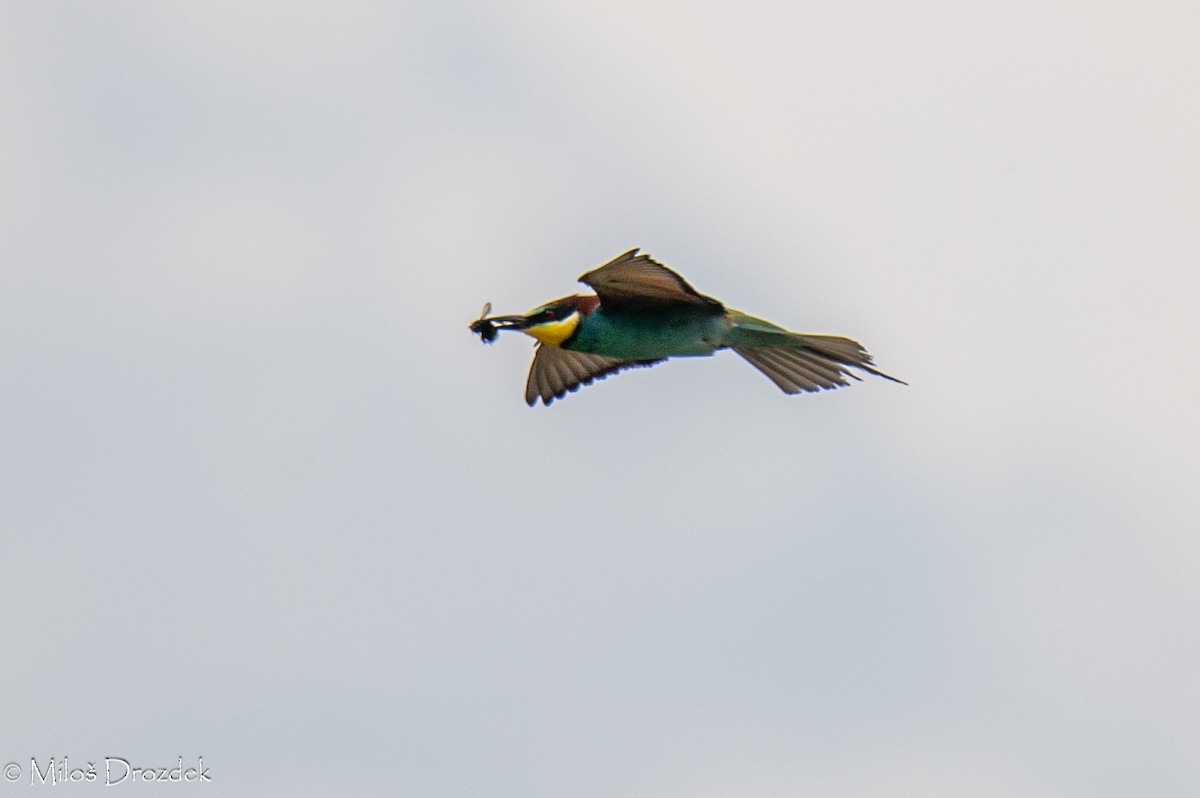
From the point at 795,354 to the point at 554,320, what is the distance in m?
0.84

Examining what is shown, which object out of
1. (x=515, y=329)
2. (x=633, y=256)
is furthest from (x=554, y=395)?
(x=633, y=256)

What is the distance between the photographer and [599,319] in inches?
287

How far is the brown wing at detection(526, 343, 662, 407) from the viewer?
8.17m

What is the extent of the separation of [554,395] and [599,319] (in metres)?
0.99

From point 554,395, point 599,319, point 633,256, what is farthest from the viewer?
point 554,395

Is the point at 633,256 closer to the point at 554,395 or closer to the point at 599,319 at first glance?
the point at 599,319

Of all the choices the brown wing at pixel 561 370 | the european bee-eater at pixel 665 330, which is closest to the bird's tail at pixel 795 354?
the european bee-eater at pixel 665 330

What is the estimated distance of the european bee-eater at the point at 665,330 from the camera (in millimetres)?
7070

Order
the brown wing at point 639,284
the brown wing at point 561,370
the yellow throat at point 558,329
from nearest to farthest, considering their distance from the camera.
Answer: the brown wing at point 639,284
the yellow throat at point 558,329
the brown wing at point 561,370

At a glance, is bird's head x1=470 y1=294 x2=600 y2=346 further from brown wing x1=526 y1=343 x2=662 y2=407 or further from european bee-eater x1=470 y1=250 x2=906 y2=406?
brown wing x1=526 y1=343 x2=662 y2=407

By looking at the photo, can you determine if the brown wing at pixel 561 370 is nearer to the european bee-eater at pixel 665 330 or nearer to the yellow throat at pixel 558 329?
the european bee-eater at pixel 665 330

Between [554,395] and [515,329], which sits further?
[554,395]

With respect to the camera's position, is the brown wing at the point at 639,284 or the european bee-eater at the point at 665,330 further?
the european bee-eater at the point at 665,330

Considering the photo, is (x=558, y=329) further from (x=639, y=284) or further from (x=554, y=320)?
(x=639, y=284)
